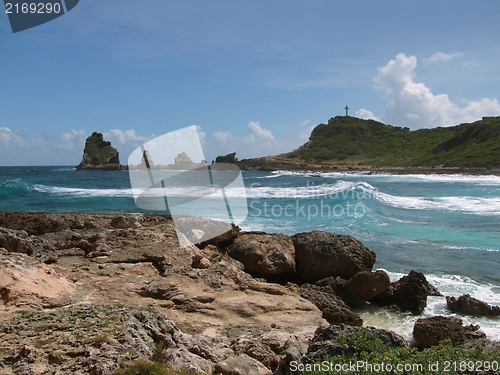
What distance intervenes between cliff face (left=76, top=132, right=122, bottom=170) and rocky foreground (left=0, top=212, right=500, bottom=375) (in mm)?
91210

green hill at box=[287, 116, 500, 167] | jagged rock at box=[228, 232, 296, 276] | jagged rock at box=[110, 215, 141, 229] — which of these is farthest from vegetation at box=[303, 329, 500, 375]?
green hill at box=[287, 116, 500, 167]

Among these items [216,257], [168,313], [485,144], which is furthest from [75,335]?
[485,144]

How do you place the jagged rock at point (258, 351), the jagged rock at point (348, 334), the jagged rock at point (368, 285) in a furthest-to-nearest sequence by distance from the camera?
the jagged rock at point (368, 285) < the jagged rock at point (258, 351) < the jagged rock at point (348, 334)

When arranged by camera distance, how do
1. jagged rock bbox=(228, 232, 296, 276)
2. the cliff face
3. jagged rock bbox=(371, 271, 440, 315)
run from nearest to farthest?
jagged rock bbox=(371, 271, 440, 315) < jagged rock bbox=(228, 232, 296, 276) < the cliff face

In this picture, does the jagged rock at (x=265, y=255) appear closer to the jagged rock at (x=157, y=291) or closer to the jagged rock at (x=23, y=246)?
the jagged rock at (x=157, y=291)

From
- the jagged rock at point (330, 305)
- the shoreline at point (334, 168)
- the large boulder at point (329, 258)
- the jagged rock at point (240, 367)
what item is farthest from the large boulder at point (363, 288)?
the shoreline at point (334, 168)

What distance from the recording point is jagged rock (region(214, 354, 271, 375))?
138 inches

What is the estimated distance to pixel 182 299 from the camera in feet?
17.9

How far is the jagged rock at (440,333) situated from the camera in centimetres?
527

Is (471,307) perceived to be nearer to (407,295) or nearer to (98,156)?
(407,295)

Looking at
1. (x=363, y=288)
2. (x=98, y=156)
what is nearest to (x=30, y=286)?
(x=363, y=288)

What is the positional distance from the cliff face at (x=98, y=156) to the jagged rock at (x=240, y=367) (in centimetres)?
9565

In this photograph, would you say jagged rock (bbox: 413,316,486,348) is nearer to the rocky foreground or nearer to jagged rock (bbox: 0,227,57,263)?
the rocky foreground

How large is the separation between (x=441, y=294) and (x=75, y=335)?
311 inches
